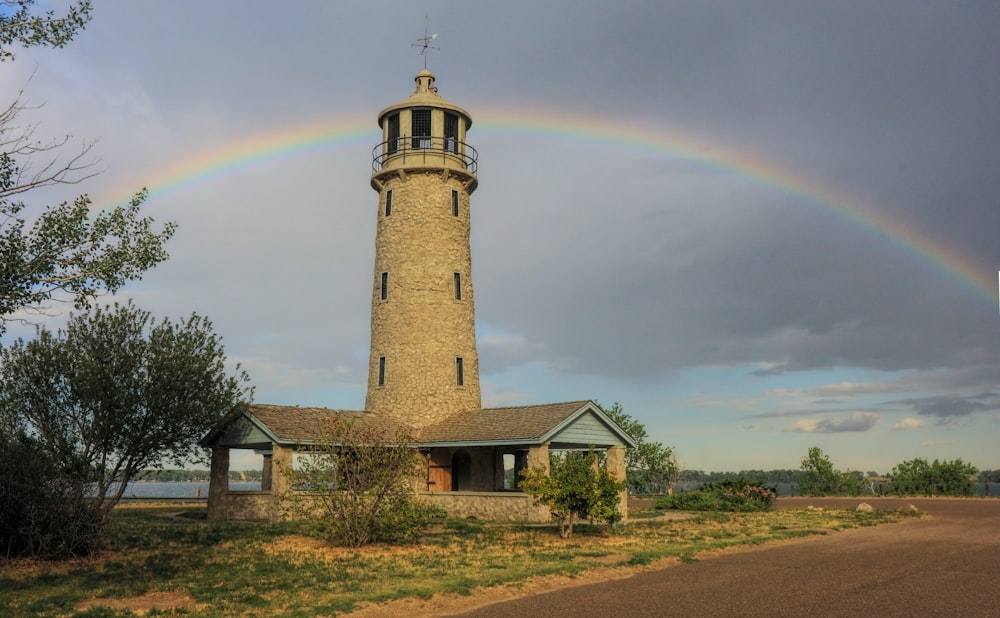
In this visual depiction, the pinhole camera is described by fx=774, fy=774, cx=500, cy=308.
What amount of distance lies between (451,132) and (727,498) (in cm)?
2106

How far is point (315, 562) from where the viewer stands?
16.7 meters

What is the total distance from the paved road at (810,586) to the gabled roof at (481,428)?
951cm

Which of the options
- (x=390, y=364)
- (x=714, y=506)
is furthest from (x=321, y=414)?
(x=714, y=506)

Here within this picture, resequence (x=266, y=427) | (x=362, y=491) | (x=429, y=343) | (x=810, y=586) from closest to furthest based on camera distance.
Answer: (x=810, y=586) → (x=362, y=491) → (x=266, y=427) → (x=429, y=343)

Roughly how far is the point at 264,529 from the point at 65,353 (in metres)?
7.98

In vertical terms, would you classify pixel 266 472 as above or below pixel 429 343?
below

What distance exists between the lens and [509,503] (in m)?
27.8

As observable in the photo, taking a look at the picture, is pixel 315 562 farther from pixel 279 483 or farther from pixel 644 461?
pixel 644 461

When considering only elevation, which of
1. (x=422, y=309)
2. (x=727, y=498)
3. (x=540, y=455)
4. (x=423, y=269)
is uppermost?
(x=423, y=269)

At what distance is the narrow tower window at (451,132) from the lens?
36281mm

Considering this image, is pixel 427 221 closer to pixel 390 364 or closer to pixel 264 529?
pixel 390 364

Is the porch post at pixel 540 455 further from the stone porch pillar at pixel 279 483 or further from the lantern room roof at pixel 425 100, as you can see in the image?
the lantern room roof at pixel 425 100

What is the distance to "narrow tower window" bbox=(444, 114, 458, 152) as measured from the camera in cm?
3628

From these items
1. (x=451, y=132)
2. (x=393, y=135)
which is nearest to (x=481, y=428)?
(x=451, y=132)
